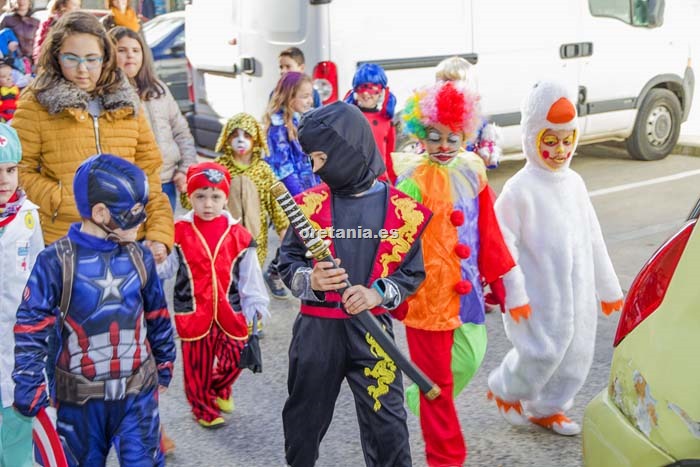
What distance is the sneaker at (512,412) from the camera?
5027mm

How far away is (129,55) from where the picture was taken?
6.05 meters

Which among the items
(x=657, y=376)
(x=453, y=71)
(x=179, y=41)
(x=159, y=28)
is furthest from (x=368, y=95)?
(x=159, y=28)

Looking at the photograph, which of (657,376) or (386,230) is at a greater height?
(386,230)

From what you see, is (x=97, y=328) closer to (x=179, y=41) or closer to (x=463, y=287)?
(x=463, y=287)

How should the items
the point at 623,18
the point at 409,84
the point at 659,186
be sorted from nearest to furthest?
the point at 409,84 → the point at 659,186 → the point at 623,18

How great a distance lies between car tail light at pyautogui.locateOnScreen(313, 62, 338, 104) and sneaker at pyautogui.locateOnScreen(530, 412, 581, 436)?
485cm

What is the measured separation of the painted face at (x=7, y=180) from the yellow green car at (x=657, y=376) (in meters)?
2.37

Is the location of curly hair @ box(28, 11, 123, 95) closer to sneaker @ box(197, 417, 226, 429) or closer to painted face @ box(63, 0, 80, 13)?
sneaker @ box(197, 417, 226, 429)

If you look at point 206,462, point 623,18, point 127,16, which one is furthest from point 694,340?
point 623,18

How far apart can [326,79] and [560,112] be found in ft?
15.3

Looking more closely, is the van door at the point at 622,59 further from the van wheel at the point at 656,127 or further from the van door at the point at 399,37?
the van door at the point at 399,37

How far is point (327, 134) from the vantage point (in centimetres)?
385

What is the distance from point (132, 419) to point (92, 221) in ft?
2.32

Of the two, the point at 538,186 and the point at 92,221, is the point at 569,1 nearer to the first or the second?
the point at 538,186
